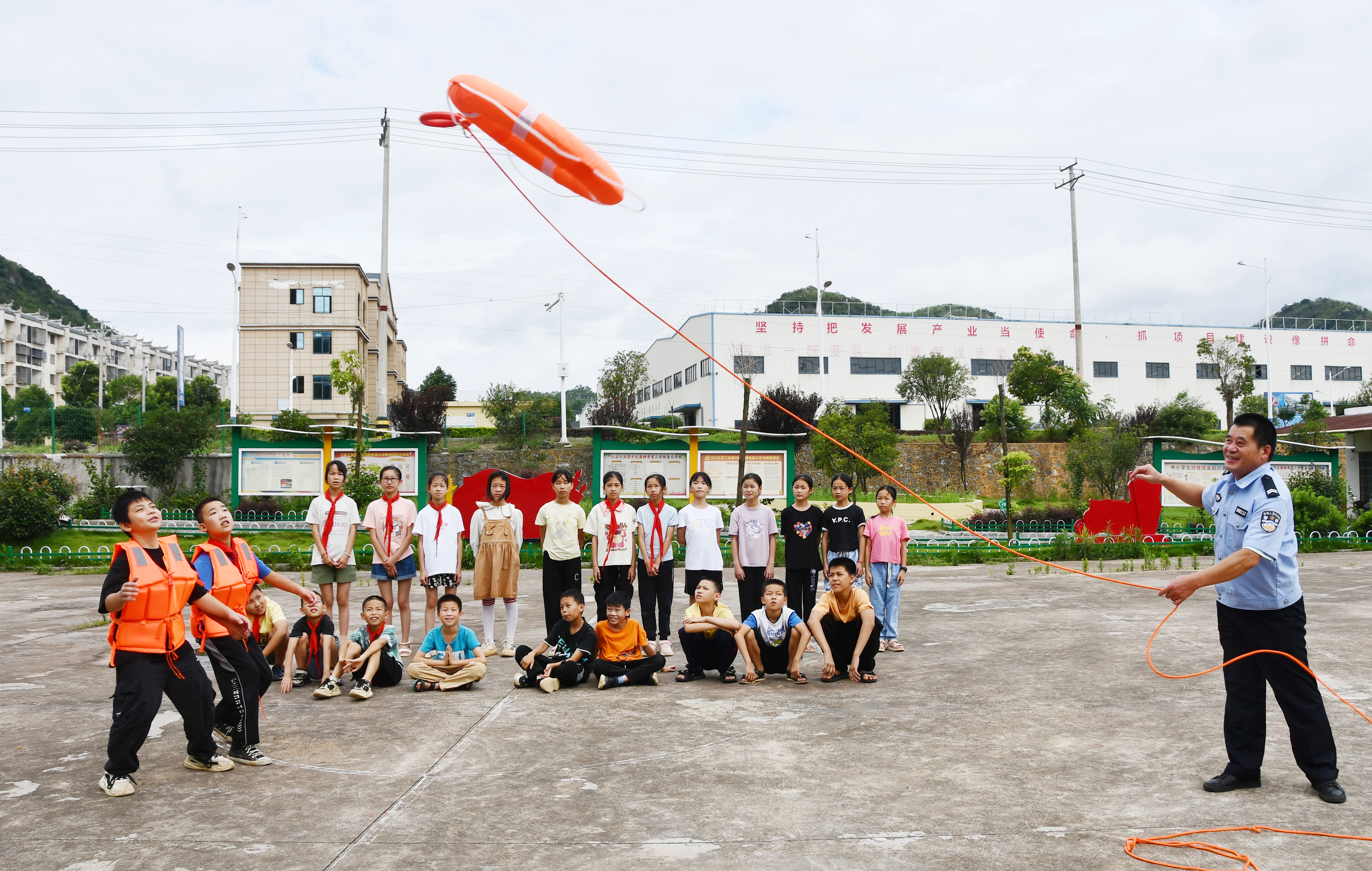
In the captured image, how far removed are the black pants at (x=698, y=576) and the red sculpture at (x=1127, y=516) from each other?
10.4m

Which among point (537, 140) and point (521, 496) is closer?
point (537, 140)

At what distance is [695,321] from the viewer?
143 ft

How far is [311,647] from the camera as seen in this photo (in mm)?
6449

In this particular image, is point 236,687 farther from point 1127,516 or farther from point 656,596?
point 1127,516

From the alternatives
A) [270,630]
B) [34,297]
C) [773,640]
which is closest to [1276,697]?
[773,640]

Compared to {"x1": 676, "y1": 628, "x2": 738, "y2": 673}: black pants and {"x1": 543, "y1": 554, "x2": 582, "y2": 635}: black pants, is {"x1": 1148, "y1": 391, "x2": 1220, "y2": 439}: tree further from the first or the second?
{"x1": 676, "y1": 628, "x2": 738, "y2": 673}: black pants

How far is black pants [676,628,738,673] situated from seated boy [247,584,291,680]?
2.78 m

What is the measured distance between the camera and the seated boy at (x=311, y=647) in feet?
20.9

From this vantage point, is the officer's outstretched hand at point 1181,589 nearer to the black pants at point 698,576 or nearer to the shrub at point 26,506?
the black pants at point 698,576

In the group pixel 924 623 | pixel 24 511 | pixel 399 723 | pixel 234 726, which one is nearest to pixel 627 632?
pixel 399 723

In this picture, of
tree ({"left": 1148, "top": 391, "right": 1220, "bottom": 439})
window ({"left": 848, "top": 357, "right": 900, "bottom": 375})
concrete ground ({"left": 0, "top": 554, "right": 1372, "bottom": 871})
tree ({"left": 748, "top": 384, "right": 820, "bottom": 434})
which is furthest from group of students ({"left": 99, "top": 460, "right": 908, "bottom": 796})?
window ({"left": 848, "top": 357, "right": 900, "bottom": 375})

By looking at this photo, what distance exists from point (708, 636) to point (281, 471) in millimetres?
11369

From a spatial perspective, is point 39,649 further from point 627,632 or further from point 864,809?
point 864,809

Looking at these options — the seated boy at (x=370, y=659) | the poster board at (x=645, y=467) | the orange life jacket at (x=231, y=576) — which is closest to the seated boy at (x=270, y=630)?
the orange life jacket at (x=231, y=576)
